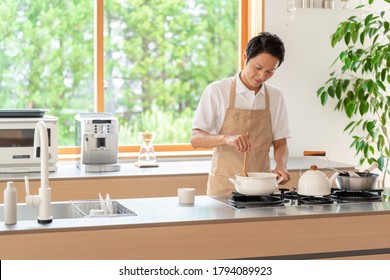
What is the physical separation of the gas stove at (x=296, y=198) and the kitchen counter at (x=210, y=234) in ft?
0.18

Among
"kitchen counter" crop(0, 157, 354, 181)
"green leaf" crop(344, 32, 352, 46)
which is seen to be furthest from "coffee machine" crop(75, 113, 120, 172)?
"green leaf" crop(344, 32, 352, 46)

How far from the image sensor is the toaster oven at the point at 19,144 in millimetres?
4797

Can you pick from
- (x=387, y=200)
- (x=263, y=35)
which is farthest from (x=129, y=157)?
(x=387, y=200)

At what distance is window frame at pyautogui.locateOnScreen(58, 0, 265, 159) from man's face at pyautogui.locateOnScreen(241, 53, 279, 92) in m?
1.91

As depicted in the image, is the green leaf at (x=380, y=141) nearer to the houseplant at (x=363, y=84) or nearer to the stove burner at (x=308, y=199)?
the houseplant at (x=363, y=84)

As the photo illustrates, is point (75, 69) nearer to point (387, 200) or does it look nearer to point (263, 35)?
point (263, 35)

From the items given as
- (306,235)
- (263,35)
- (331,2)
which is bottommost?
(306,235)

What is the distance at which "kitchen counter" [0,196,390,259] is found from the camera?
2.76m

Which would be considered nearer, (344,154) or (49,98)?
(49,98)

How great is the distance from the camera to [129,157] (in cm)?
552

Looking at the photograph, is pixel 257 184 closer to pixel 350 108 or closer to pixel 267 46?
pixel 267 46

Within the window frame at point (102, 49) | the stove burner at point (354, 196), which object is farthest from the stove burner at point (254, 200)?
the window frame at point (102, 49)

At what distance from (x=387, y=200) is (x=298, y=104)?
244 centimetres

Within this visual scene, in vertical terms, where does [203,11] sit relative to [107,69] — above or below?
above
